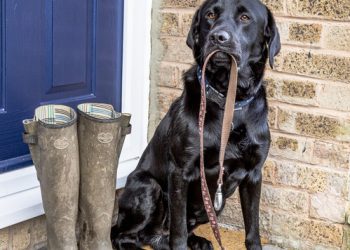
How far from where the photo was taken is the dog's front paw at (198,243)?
3.37 m

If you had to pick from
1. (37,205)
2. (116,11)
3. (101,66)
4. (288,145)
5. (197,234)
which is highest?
(116,11)

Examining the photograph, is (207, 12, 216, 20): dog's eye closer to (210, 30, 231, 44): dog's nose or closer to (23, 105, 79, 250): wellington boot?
(210, 30, 231, 44): dog's nose

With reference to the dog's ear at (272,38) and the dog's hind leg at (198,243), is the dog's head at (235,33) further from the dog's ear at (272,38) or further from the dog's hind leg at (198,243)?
the dog's hind leg at (198,243)

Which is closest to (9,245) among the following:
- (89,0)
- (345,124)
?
(89,0)

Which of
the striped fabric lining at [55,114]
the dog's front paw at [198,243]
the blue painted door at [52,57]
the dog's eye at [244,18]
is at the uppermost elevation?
the dog's eye at [244,18]

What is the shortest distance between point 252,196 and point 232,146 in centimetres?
35

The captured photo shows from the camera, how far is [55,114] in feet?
9.87

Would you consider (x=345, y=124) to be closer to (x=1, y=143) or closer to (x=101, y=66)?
(x=101, y=66)

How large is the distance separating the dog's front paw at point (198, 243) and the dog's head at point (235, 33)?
96 cm

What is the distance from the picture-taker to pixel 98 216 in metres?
3.06

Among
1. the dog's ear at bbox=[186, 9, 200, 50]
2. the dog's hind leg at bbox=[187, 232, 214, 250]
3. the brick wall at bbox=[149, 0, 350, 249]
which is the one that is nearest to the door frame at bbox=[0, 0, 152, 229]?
the brick wall at bbox=[149, 0, 350, 249]

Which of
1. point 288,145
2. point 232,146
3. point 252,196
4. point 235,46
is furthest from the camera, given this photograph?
point 288,145

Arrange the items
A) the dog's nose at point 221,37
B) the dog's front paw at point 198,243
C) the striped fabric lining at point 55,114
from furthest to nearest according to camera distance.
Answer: the dog's front paw at point 198,243 < the striped fabric lining at point 55,114 < the dog's nose at point 221,37

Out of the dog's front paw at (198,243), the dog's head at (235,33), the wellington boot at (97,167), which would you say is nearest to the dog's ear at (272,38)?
the dog's head at (235,33)
